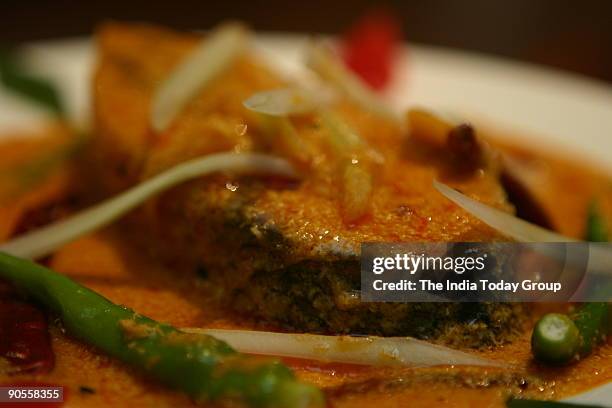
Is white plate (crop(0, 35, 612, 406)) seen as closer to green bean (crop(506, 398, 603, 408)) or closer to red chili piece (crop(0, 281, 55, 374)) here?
red chili piece (crop(0, 281, 55, 374))

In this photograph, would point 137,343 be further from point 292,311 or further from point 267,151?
point 267,151

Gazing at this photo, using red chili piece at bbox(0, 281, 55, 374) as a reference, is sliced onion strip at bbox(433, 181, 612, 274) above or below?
above

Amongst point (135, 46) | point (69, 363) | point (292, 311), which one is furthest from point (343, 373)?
point (135, 46)

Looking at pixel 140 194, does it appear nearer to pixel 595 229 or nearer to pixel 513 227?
pixel 513 227

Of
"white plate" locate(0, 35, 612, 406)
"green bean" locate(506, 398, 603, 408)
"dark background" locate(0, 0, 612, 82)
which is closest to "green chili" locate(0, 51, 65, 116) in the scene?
"white plate" locate(0, 35, 612, 406)

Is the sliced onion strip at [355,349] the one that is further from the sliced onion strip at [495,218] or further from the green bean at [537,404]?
the sliced onion strip at [495,218]

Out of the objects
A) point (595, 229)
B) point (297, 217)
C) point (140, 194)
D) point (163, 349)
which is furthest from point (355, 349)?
point (595, 229)
